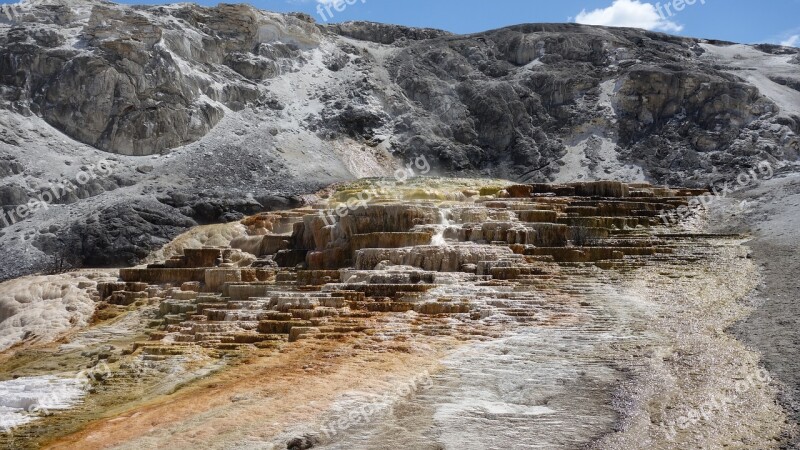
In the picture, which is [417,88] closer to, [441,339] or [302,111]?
[302,111]

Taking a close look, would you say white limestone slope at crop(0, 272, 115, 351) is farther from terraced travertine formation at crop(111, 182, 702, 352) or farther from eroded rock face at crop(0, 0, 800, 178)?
eroded rock face at crop(0, 0, 800, 178)

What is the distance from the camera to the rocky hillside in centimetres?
2344

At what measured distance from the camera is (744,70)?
38969 millimetres

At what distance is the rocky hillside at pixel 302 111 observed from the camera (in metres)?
23.4

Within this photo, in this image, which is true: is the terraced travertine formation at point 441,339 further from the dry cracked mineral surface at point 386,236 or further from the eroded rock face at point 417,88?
the eroded rock face at point 417,88

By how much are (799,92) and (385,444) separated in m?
38.5

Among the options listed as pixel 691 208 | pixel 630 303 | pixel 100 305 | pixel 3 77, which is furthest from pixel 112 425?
pixel 3 77

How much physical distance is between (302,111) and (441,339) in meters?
26.2

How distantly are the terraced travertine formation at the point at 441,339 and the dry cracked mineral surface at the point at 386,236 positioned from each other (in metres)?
0.05

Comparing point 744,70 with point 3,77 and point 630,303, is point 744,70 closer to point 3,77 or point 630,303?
point 630,303

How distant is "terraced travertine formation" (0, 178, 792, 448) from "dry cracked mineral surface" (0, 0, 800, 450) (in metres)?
0.05

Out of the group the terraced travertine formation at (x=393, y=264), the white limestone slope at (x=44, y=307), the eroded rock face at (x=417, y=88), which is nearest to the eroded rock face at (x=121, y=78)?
the eroded rock face at (x=417, y=88)

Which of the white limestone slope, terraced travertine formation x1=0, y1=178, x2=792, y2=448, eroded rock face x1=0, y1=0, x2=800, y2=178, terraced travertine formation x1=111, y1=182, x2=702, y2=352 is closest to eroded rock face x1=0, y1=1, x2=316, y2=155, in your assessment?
eroded rock face x1=0, y1=0, x2=800, y2=178

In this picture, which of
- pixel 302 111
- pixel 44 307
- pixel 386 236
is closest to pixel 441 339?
pixel 386 236
